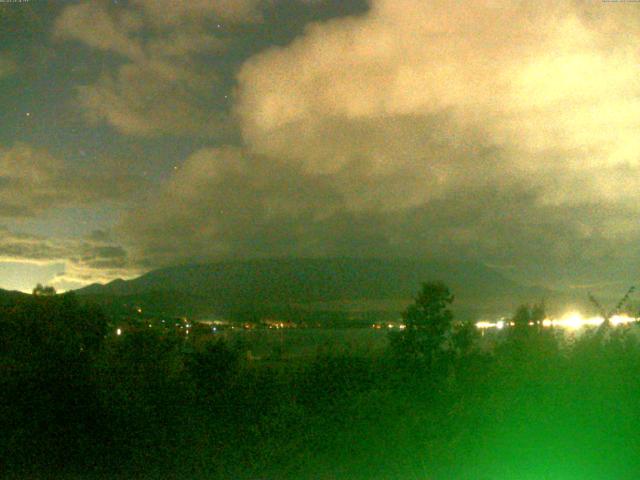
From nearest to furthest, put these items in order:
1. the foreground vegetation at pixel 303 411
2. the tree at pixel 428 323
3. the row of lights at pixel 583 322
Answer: the foreground vegetation at pixel 303 411
the row of lights at pixel 583 322
the tree at pixel 428 323

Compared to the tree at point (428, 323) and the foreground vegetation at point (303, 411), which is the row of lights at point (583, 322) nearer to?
the foreground vegetation at point (303, 411)

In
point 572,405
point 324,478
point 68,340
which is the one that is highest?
point 68,340

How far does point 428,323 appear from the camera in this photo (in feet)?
77.5

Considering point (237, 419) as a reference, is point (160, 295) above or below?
above

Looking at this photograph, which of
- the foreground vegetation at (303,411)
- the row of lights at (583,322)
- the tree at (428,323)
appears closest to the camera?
the foreground vegetation at (303,411)

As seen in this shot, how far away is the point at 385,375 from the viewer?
56.3 feet

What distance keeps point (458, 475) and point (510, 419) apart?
257 cm

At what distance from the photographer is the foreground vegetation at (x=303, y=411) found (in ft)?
40.5

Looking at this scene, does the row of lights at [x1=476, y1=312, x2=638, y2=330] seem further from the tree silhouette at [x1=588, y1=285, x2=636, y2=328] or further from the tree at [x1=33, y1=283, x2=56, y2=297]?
the tree at [x1=33, y1=283, x2=56, y2=297]

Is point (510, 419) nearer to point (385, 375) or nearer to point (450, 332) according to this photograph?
point (385, 375)

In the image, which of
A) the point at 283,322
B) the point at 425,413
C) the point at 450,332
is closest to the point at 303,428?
the point at 425,413

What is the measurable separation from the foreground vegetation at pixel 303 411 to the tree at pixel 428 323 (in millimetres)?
4277

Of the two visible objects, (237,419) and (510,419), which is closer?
(510,419)

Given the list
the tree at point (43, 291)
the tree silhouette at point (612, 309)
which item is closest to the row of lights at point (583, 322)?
the tree silhouette at point (612, 309)
